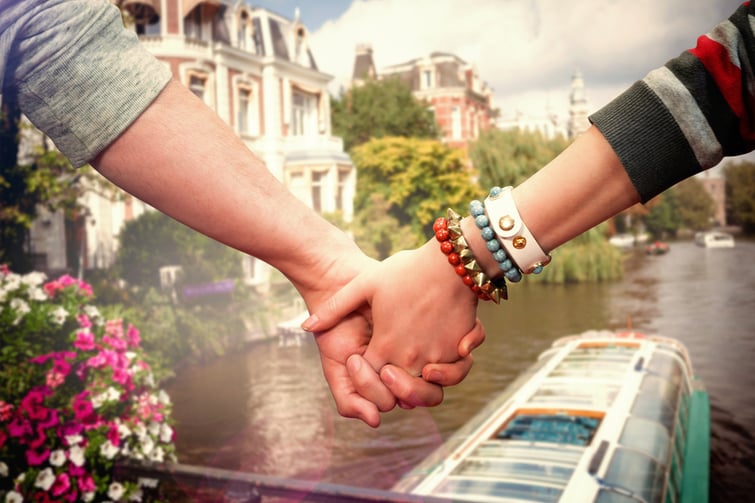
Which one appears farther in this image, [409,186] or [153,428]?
[409,186]

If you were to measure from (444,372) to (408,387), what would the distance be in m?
0.08

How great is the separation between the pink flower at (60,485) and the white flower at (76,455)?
0.21 feet

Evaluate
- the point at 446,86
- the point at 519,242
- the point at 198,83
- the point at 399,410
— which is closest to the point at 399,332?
the point at 519,242

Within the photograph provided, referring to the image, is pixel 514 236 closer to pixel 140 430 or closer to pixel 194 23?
pixel 140 430

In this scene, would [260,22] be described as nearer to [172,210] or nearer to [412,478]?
[412,478]

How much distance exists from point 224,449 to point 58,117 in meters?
7.47

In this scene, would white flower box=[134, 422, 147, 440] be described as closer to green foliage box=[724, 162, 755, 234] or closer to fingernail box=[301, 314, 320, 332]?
fingernail box=[301, 314, 320, 332]

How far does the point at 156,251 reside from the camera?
1111cm

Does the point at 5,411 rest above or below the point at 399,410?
above

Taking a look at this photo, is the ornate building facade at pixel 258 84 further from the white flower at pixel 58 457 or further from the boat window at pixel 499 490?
the white flower at pixel 58 457

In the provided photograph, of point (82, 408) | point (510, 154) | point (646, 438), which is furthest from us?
point (510, 154)

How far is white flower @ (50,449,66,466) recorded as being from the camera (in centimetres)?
254

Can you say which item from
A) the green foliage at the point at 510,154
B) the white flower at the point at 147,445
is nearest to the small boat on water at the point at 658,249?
the green foliage at the point at 510,154

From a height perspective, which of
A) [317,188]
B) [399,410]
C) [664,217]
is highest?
[317,188]
